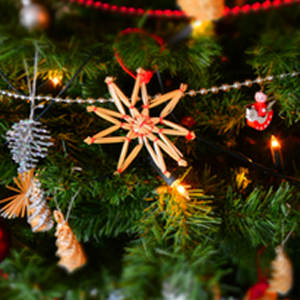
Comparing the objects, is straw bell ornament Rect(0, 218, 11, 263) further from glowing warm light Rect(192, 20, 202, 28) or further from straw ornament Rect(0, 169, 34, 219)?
glowing warm light Rect(192, 20, 202, 28)

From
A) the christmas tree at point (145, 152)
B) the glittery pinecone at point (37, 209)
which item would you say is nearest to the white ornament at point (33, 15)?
the christmas tree at point (145, 152)

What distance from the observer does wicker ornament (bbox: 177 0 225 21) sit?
1.00ft

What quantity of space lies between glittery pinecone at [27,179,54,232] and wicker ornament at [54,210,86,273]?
27 mm

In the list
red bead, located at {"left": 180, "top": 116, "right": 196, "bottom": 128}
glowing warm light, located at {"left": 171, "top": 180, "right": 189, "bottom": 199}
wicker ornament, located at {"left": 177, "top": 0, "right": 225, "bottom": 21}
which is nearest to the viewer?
wicker ornament, located at {"left": 177, "top": 0, "right": 225, "bottom": 21}

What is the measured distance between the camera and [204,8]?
0.31m

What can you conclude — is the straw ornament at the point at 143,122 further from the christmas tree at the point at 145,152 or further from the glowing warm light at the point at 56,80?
the glowing warm light at the point at 56,80

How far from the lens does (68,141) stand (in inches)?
19.1

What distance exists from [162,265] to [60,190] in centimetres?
20

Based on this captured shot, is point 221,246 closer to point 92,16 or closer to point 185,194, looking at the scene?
point 185,194

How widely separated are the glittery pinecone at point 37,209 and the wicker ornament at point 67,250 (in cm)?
3

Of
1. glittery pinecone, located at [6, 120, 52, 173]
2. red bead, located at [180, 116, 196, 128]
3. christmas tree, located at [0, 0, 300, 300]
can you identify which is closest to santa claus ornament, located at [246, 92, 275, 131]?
christmas tree, located at [0, 0, 300, 300]

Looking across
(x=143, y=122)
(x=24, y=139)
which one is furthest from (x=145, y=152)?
(x=24, y=139)

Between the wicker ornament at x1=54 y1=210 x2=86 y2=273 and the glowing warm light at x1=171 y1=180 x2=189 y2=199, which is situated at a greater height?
the glowing warm light at x1=171 y1=180 x2=189 y2=199

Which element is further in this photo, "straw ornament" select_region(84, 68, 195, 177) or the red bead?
the red bead
